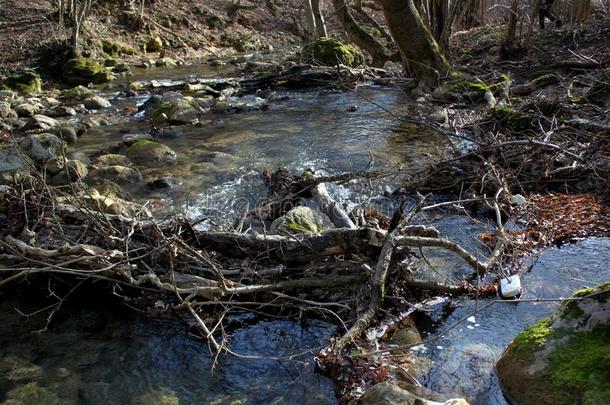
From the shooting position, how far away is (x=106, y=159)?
27.6ft

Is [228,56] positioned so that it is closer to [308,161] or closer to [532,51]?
[532,51]

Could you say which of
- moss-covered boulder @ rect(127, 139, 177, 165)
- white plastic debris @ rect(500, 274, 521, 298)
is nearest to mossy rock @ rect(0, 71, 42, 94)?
moss-covered boulder @ rect(127, 139, 177, 165)

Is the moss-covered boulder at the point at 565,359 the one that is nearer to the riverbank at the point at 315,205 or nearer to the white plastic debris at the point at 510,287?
the riverbank at the point at 315,205

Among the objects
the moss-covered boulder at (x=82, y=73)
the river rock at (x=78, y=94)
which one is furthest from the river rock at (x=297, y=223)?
the moss-covered boulder at (x=82, y=73)

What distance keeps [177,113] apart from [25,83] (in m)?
6.63

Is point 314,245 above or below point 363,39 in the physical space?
below

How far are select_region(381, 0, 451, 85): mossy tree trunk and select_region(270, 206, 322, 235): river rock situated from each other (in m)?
7.22

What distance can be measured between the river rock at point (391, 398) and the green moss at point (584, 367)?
0.53m

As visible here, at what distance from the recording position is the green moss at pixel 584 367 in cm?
279

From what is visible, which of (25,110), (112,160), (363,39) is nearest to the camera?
(112,160)

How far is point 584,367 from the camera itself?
2.92 m

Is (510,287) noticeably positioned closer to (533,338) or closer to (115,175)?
(533,338)

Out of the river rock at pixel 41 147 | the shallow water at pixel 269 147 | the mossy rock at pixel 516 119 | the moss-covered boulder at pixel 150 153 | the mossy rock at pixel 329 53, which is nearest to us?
the shallow water at pixel 269 147

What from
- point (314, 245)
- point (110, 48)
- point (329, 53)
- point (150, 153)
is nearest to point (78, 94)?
point (150, 153)
